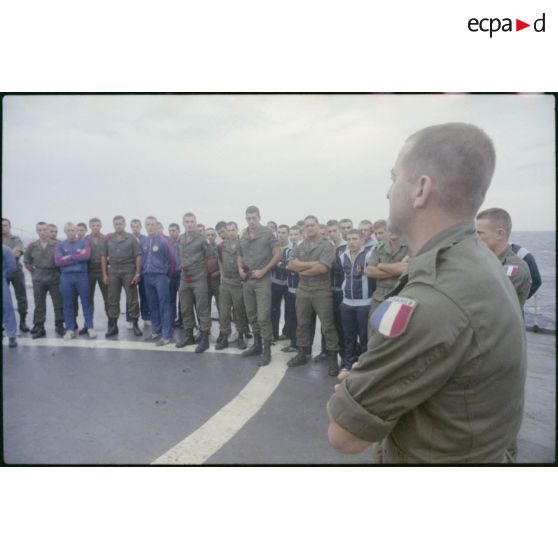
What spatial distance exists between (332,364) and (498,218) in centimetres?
234

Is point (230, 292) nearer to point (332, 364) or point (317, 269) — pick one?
point (317, 269)

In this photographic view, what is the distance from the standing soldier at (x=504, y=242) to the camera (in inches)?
85.0

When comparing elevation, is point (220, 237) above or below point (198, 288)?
above

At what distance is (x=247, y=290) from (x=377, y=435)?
387 cm

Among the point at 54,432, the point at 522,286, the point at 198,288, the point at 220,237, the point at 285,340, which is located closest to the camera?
the point at 522,286

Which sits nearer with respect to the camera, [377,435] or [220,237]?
[377,435]

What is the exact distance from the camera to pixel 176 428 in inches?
103

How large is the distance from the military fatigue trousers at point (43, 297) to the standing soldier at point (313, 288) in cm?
377

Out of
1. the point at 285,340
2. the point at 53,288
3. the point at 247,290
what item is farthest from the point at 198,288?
the point at 53,288

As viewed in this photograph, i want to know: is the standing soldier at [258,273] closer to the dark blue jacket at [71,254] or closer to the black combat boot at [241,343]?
the black combat boot at [241,343]

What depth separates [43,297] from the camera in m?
5.35

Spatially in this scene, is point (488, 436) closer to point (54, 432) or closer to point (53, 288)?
point (54, 432)

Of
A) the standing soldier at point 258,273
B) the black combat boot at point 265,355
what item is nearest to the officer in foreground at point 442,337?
the black combat boot at point 265,355

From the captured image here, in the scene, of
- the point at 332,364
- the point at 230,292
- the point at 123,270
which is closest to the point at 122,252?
the point at 123,270
